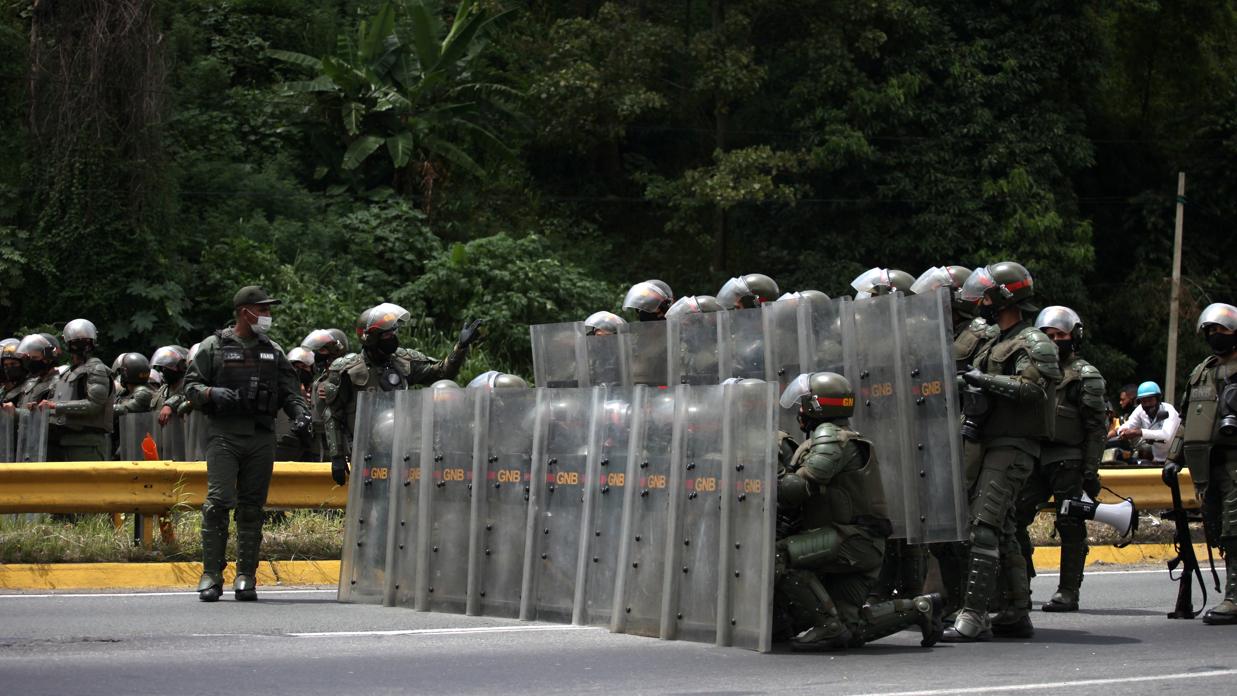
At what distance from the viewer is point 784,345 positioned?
10023 millimetres

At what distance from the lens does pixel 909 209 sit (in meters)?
31.0

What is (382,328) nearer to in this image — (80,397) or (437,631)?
(437,631)

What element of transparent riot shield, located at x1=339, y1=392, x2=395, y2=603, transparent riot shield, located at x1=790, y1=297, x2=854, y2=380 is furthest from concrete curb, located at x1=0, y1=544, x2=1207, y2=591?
transparent riot shield, located at x1=790, y1=297, x2=854, y2=380

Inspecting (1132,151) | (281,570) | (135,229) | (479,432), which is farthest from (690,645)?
(1132,151)

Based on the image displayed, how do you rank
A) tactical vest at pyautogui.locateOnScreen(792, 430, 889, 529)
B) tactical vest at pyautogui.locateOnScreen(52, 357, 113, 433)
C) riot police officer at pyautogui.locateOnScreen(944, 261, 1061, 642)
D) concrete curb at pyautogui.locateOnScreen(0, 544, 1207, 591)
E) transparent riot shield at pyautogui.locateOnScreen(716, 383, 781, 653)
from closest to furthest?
transparent riot shield at pyautogui.locateOnScreen(716, 383, 781, 653) < tactical vest at pyautogui.locateOnScreen(792, 430, 889, 529) < riot police officer at pyautogui.locateOnScreen(944, 261, 1061, 642) < concrete curb at pyautogui.locateOnScreen(0, 544, 1207, 591) < tactical vest at pyautogui.locateOnScreen(52, 357, 113, 433)

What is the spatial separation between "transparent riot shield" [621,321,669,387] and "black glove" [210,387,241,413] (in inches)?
101

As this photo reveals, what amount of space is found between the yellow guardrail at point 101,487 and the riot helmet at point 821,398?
4684 millimetres

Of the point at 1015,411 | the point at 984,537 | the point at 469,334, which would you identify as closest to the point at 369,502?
the point at 469,334

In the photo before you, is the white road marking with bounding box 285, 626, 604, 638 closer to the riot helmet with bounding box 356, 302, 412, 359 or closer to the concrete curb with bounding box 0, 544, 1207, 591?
the riot helmet with bounding box 356, 302, 412, 359

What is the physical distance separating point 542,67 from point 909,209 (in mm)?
7447

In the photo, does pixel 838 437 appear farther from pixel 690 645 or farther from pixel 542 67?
pixel 542 67

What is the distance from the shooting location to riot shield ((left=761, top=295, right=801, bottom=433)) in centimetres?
995

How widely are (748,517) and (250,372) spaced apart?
3929mm

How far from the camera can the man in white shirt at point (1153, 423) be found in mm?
16984
